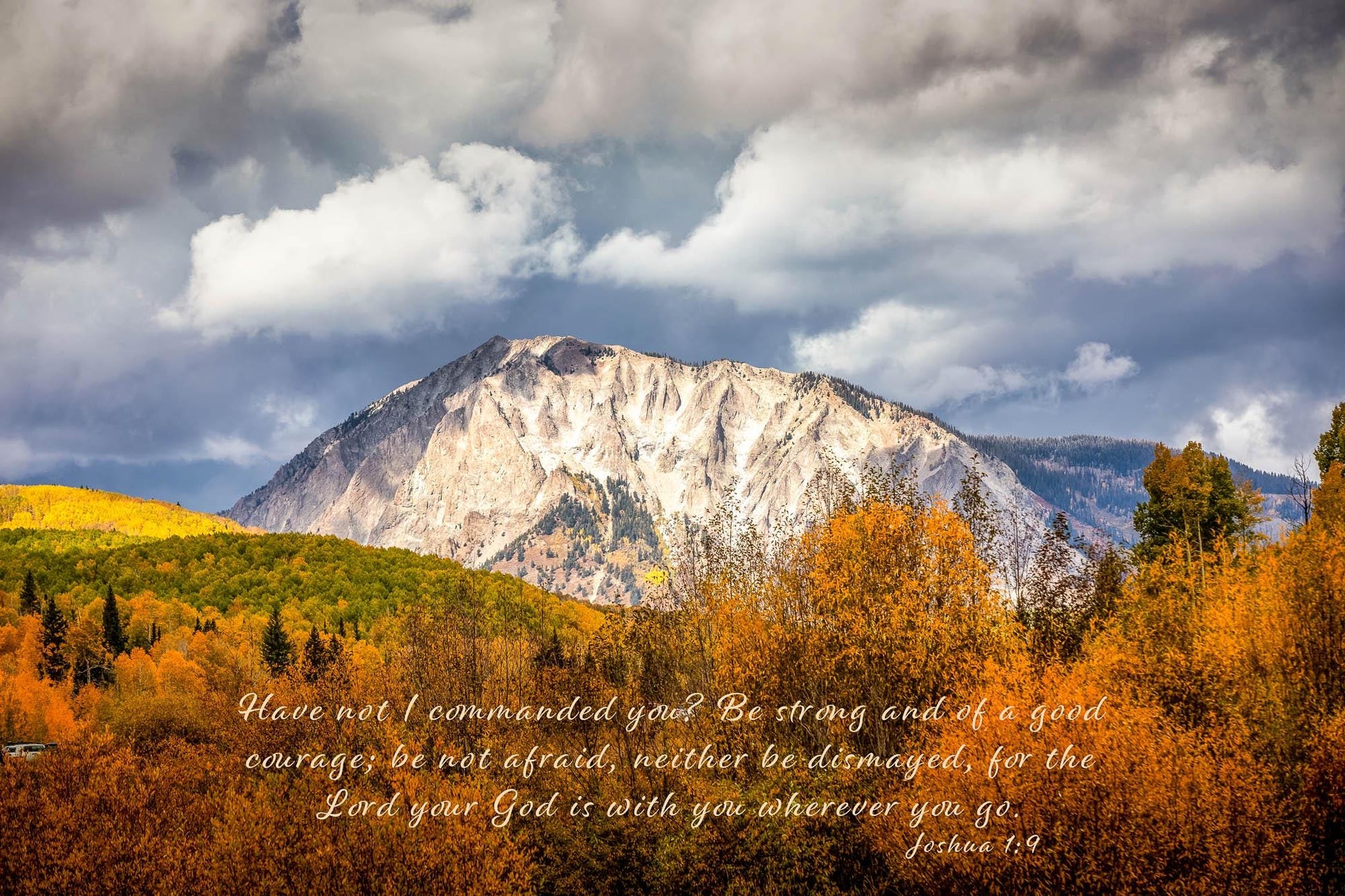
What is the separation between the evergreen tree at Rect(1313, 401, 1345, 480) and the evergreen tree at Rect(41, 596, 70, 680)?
532 feet

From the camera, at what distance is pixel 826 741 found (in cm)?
4031

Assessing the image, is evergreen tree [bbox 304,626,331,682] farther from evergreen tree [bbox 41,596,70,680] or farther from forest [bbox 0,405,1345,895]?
evergreen tree [bbox 41,596,70,680]

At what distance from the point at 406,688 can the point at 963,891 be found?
35617mm

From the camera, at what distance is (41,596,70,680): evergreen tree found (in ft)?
397

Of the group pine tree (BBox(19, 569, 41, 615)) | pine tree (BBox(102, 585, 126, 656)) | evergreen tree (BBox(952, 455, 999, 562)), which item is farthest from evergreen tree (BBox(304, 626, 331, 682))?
pine tree (BBox(19, 569, 41, 615))

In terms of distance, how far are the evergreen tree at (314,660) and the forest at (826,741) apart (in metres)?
10.4

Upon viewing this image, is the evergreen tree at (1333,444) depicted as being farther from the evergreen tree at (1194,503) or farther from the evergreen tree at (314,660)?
the evergreen tree at (314,660)

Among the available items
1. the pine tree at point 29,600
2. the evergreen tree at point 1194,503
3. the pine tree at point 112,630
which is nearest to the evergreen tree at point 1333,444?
the evergreen tree at point 1194,503

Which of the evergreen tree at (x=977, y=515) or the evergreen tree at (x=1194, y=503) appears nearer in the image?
the evergreen tree at (x=977, y=515)

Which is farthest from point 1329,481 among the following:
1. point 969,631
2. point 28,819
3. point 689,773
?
point 28,819

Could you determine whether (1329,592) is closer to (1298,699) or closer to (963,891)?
(1298,699)

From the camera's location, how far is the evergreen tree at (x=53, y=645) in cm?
12106

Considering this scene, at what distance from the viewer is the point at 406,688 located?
174ft

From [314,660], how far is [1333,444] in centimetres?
10650
